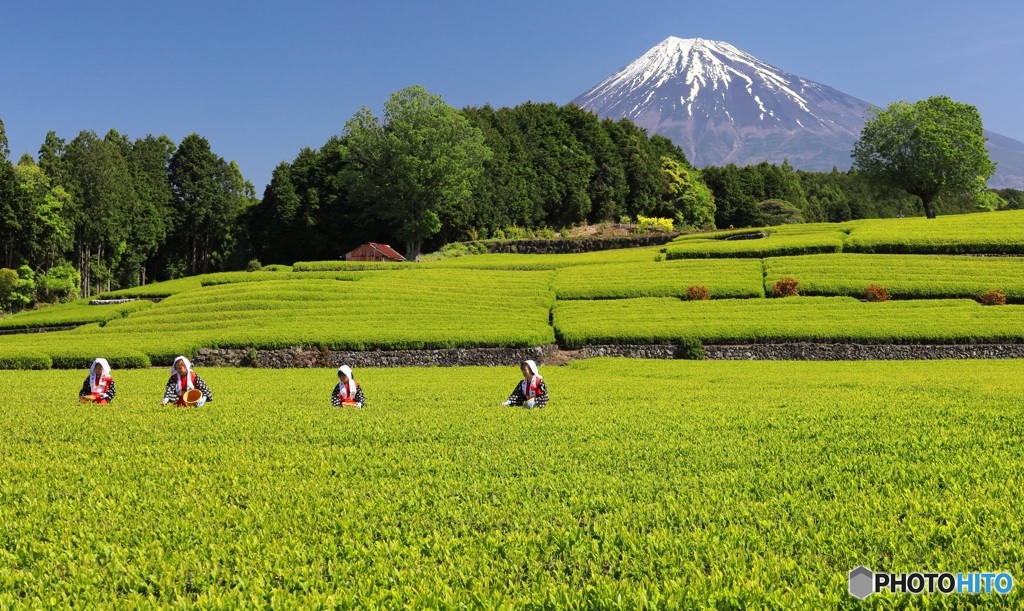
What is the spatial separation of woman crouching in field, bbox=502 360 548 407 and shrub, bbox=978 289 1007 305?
3275cm

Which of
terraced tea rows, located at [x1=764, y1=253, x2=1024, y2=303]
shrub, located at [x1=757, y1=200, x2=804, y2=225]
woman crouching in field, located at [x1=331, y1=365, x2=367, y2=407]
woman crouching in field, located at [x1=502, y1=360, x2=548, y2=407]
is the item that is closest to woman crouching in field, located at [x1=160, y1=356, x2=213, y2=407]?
woman crouching in field, located at [x1=331, y1=365, x2=367, y2=407]

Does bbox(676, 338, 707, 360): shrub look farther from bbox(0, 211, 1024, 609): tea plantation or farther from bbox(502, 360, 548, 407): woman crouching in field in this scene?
bbox(502, 360, 548, 407): woman crouching in field

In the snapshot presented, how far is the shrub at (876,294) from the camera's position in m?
39.7

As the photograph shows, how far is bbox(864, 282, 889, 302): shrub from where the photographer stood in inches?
1561

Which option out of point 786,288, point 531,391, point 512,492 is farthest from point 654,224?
point 512,492

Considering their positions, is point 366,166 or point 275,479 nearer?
point 275,479

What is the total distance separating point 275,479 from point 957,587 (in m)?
7.29

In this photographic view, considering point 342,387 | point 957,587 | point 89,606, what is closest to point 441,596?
point 89,606

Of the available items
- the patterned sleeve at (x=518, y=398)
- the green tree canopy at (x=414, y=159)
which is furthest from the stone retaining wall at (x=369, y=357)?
the green tree canopy at (x=414, y=159)

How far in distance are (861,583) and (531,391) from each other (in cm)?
1096

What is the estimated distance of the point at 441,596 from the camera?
5648mm

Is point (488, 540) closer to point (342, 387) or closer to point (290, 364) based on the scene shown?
point (342, 387)

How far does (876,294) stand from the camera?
39719 millimetres

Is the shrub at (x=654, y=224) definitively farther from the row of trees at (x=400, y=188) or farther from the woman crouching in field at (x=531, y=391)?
the woman crouching in field at (x=531, y=391)
